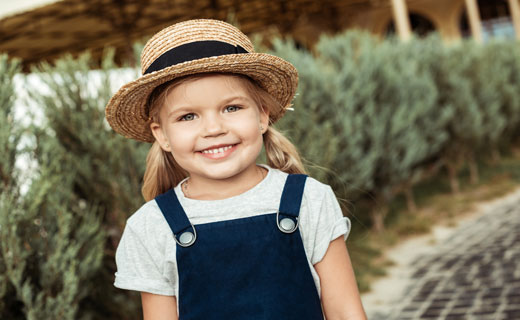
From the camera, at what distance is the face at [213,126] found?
168cm

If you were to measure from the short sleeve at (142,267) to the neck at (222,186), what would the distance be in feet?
0.68

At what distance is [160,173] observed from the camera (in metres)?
2.04

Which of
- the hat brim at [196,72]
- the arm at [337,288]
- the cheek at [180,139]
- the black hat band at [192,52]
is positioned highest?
the black hat band at [192,52]

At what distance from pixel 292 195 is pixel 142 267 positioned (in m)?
0.52

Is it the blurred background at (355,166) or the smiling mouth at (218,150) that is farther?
the blurred background at (355,166)

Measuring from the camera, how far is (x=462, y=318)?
399 centimetres

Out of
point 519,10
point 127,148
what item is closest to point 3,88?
point 127,148

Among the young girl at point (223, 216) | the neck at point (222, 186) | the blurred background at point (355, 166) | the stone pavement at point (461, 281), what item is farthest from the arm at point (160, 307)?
the stone pavement at point (461, 281)

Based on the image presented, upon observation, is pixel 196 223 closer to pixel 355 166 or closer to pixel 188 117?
pixel 188 117

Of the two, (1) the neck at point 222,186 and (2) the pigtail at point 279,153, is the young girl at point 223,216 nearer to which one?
(1) the neck at point 222,186

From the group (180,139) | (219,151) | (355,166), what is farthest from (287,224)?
(355,166)

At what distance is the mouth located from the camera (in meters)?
1.71

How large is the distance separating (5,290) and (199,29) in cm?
173

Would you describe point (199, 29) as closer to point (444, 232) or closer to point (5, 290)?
point (5, 290)
